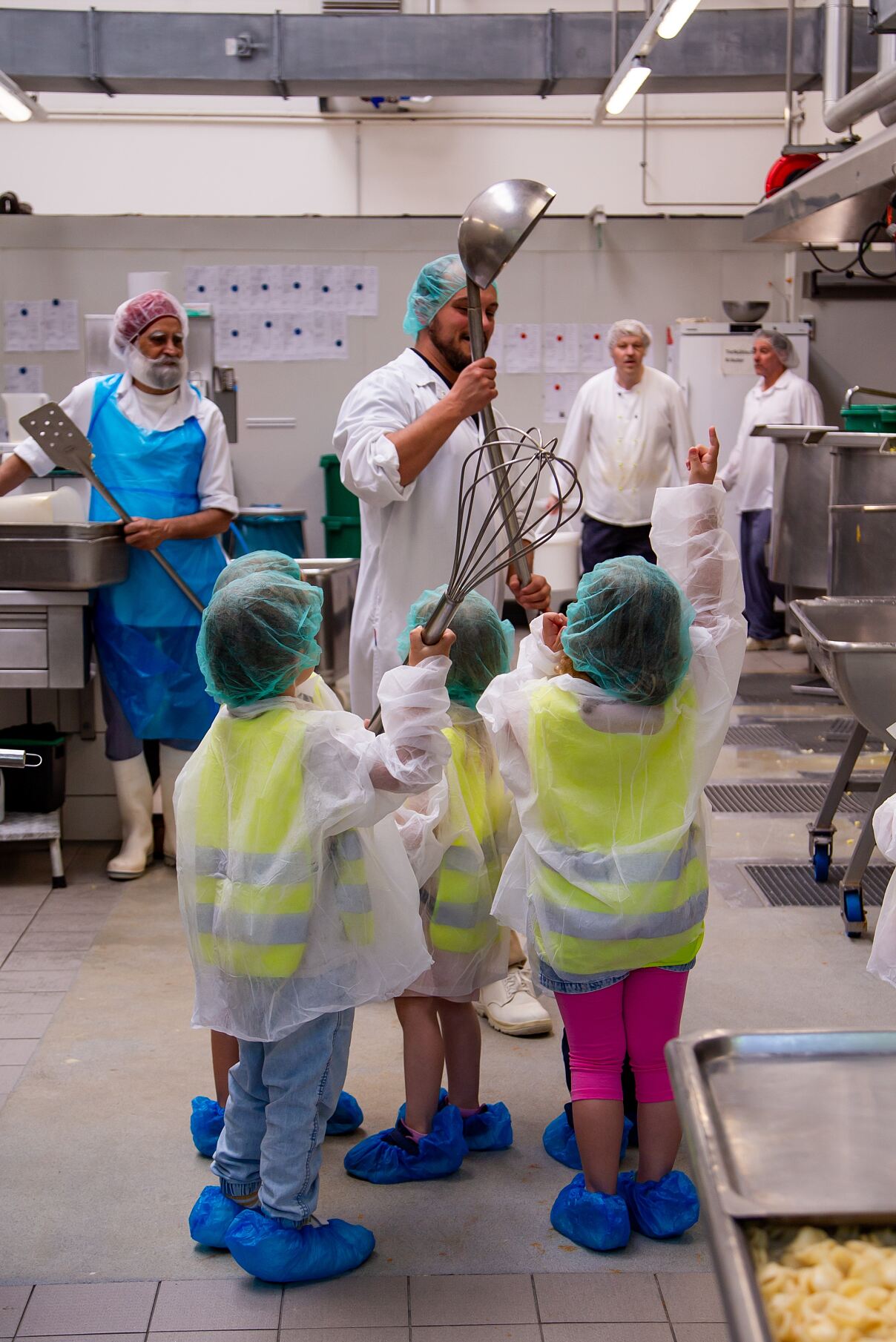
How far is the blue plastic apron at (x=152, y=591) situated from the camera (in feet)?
10.4

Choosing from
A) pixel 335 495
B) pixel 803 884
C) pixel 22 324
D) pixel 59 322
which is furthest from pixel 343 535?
pixel 803 884

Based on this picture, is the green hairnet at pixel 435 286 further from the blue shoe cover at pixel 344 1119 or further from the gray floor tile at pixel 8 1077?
the gray floor tile at pixel 8 1077

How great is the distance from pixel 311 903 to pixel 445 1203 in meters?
0.53

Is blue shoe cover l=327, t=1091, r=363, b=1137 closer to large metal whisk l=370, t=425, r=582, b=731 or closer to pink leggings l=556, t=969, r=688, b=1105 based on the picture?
pink leggings l=556, t=969, r=688, b=1105

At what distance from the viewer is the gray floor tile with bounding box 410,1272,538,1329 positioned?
5.23ft

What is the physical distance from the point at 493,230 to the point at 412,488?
518 mm

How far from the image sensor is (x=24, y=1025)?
2.45 metres

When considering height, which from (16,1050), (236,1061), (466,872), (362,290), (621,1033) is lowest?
(16,1050)

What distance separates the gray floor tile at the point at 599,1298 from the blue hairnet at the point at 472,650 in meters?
0.79

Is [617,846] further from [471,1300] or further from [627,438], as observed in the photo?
[627,438]

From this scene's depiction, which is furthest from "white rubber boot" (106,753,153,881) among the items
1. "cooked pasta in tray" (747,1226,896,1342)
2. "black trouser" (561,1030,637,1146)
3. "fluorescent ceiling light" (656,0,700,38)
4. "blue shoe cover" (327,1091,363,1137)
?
"fluorescent ceiling light" (656,0,700,38)

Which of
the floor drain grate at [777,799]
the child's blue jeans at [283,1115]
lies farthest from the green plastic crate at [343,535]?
the child's blue jeans at [283,1115]

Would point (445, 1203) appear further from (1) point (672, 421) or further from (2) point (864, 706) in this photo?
(1) point (672, 421)

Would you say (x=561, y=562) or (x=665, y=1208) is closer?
(x=665, y=1208)
